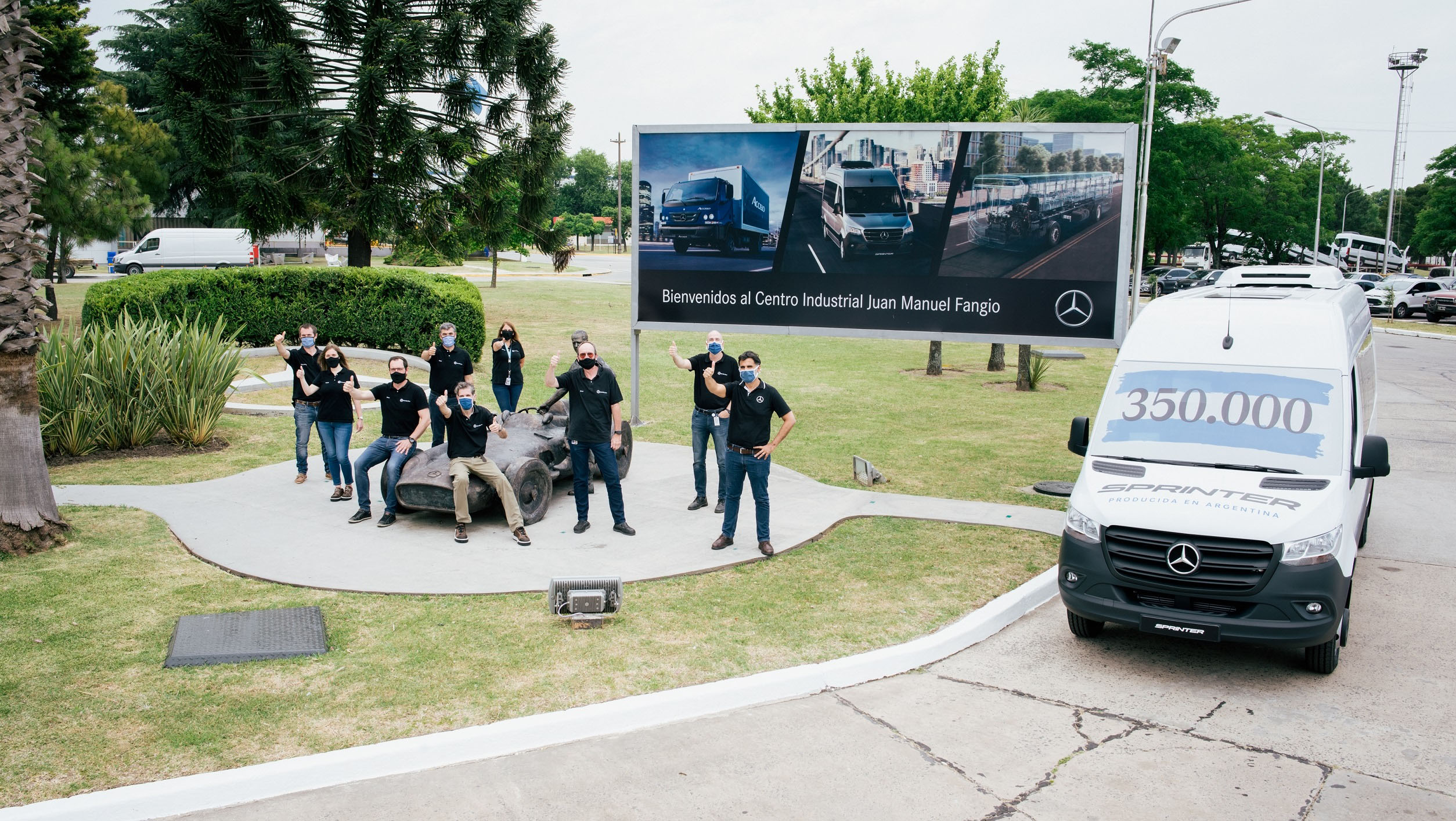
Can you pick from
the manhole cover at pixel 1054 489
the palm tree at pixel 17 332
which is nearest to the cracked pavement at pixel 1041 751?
the manhole cover at pixel 1054 489

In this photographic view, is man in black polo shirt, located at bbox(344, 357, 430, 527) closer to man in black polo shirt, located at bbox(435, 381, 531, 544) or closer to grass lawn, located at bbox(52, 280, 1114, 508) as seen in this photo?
man in black polo shirt, located at bbox(435, 381, 531, 544)

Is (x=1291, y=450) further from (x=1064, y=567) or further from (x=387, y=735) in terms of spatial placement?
(x=387, y=735)

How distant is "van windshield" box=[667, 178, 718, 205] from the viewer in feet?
45.6

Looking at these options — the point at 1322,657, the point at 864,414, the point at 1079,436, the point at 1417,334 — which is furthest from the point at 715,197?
the point at 1417,334

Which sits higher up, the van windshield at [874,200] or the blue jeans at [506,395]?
the van windshield at [874,200]

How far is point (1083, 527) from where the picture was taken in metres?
6.95

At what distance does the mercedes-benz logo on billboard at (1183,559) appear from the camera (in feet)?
21.3

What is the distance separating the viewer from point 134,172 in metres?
35.2

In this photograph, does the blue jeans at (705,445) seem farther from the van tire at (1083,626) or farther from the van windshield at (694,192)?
the van windshield at (694,192)

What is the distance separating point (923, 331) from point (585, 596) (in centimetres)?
726

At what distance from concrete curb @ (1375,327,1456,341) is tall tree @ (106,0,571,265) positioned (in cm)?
3014

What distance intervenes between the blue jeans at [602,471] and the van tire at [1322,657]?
5.61 m

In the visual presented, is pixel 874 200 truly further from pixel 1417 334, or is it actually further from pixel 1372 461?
pixel 1417 334

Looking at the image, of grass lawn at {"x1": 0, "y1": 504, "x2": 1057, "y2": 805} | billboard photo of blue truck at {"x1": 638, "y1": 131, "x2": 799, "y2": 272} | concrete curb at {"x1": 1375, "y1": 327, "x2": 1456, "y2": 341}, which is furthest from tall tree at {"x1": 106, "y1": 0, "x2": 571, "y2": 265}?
concrete curb at {"x1": 1375, "y1": 327, "x2": 1456, "y2": 341}
